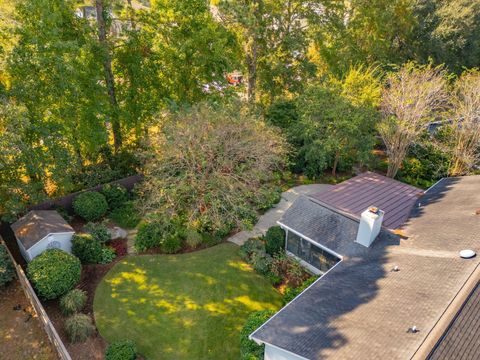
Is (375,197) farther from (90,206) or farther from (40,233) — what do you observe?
(40,233)

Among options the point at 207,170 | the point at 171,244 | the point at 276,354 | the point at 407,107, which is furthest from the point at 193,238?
the point at 407,107

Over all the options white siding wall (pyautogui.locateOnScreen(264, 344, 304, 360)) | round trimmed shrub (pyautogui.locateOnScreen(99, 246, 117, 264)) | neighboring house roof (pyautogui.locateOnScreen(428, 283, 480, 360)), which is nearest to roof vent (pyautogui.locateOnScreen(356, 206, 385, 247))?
neighboring house roof (pyautogui.locateOnScreen(428, 283, 480, 360))

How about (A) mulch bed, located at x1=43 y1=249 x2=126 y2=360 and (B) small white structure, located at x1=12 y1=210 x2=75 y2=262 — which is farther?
(B) small white structure, located at x1=12 y1=210 x2=75 y2=262

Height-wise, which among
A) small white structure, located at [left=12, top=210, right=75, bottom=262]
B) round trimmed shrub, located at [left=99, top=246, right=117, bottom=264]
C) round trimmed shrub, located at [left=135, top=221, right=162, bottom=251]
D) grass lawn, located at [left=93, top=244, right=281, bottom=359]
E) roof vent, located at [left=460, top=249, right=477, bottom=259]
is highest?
roof vent, located at [left=460, top=249, right=477, bottom=259]

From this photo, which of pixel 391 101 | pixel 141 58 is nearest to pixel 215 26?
pixel 141 58

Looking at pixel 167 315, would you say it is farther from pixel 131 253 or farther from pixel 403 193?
pixel 403 193

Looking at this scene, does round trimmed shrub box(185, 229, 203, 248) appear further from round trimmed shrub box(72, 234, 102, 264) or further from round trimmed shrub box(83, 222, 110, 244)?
round trimmed shrub box(72, 234, 102, 264)
